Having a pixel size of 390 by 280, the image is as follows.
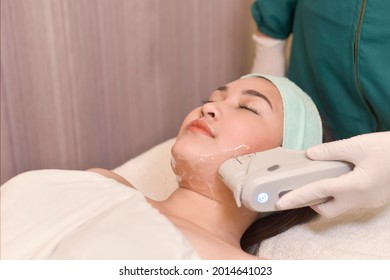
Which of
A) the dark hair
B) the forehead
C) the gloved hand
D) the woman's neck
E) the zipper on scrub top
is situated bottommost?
the dark hair

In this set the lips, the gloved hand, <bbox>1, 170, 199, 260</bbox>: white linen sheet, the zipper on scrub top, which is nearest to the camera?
<bbox>1, 170, 199, 260</bbox>: white linen sheet

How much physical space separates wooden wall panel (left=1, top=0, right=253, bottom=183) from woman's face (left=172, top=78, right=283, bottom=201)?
0.41 m

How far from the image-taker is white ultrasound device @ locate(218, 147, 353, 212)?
47.4 inches

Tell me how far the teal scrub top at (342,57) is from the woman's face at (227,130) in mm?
252

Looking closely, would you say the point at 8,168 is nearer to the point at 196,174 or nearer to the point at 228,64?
the point at 196,174

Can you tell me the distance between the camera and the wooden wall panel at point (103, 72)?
1.52m

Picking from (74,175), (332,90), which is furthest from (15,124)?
(332,90)

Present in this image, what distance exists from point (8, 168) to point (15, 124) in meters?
0.13

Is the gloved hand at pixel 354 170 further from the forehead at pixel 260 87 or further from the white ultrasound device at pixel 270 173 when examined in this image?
the forehead at pixel 260 87

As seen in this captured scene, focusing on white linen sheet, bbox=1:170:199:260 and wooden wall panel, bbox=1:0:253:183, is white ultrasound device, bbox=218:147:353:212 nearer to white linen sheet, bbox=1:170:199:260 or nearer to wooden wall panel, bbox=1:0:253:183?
white linen sheet, bbox=1:170:199:260

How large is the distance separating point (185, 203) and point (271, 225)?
0.24 meters

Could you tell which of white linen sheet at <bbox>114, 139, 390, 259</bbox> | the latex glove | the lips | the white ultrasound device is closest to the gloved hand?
the white ultrasound device

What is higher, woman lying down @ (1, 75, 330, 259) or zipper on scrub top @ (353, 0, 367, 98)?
zipper on scrub top @ (353, 0, 367, 98)

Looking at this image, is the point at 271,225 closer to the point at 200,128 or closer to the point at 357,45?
the point at 200,128
